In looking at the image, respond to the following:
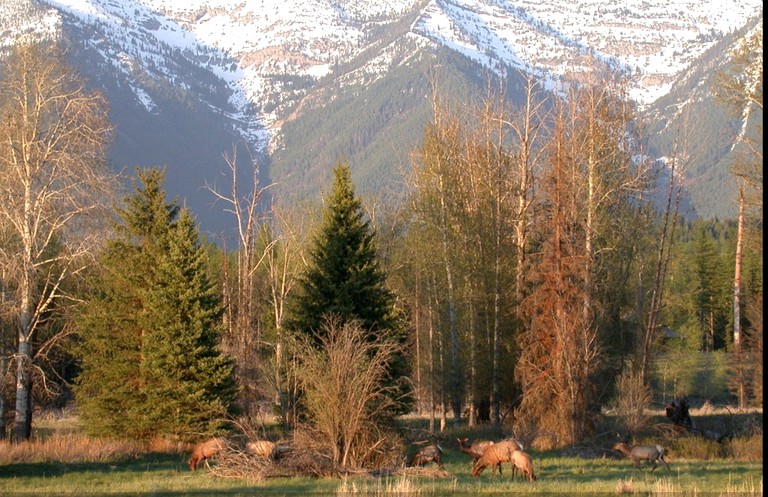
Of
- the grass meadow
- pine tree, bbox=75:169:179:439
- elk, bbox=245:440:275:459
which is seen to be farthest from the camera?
pine tree, bbox=75:169:179:439

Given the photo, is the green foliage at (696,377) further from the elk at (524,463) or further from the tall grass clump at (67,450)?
the elk at (524,463)

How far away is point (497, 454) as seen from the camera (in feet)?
66.0

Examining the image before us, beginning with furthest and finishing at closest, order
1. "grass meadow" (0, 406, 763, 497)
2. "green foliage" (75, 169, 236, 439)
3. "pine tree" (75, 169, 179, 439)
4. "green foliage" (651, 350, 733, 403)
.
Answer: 1. "green foliage" (651, 350, 733, 403)
2. "pine tree" (75, 169, 179, 439)
3. "green foliage" (75, 169, 236, 439)
4. "grass meadow" (0, 406, 763, 497)

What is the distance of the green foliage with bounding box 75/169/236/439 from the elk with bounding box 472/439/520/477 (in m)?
9.81

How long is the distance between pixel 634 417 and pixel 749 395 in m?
21.2

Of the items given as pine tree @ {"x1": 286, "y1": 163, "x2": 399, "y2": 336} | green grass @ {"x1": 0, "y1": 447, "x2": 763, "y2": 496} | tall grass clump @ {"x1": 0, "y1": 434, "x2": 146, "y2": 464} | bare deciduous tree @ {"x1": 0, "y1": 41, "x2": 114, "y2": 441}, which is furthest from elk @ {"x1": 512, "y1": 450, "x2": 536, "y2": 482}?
bare deciduous tree @ {"x1": 0, "y1": 41, "x2": 114, "y2": 441}

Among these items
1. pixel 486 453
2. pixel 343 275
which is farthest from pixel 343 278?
pixel 486 453

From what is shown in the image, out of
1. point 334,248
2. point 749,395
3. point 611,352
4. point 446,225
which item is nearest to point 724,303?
point 749,395

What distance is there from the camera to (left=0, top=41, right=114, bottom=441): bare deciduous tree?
942 inches

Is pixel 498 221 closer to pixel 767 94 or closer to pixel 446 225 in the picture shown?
pixel 446 225

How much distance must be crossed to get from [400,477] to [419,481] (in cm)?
75

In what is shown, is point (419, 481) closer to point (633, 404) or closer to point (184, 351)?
point (184, 351)

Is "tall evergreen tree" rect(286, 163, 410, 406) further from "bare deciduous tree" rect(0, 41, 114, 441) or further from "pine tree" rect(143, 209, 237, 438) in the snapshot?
"bare deciduous tree" rect(0, 41, 114, 441)

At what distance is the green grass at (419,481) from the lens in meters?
17.0
